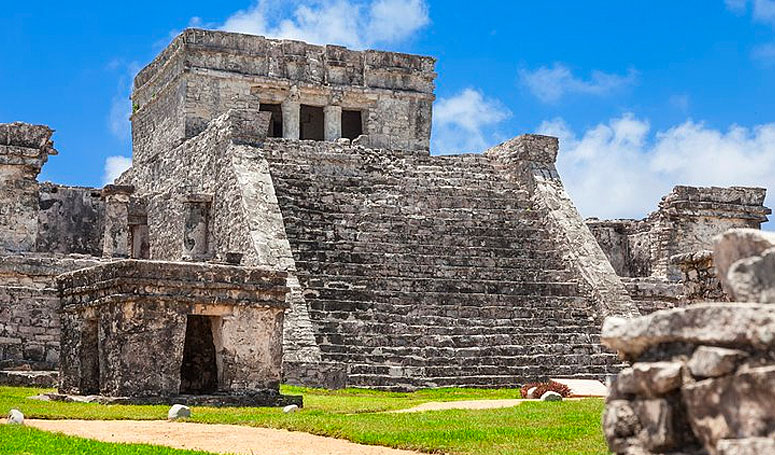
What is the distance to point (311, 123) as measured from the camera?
94.0ft

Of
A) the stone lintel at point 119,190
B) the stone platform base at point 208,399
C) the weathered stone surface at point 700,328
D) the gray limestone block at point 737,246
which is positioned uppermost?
the stone lintel at point 119,190

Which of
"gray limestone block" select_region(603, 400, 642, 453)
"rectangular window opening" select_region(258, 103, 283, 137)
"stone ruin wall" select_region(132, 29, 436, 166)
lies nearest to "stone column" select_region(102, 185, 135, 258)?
"stone ruin wall" select_region(132, 29, 436, 166)

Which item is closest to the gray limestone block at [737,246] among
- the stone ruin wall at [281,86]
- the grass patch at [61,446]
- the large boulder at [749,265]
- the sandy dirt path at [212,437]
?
the large boulder at [749,265]

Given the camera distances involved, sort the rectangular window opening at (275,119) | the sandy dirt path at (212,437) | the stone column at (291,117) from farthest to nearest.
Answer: the rectangular window opening at (275,119) → the stone column at (291,117) → the sandy dirt path at (212,437)

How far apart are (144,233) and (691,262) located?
14.8 meters

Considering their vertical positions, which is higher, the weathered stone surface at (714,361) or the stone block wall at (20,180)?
the stone block wall at (20,180)

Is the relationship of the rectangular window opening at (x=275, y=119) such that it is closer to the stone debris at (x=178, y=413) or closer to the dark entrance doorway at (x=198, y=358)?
the dark entrance doorway at (x=198, y=358)

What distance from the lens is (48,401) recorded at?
11164mm

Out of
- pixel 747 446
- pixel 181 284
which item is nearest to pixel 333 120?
pixel 181 284

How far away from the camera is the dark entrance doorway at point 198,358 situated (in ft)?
41.5

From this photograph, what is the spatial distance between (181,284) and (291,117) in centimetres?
1598

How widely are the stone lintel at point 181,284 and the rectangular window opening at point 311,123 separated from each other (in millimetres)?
17016

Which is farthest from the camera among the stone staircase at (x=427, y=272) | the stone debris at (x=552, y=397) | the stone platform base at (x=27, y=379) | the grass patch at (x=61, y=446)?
the stone staircase at (x=427, y=272)

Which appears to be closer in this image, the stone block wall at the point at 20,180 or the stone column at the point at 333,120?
the stone block wall at the point at 20,180
